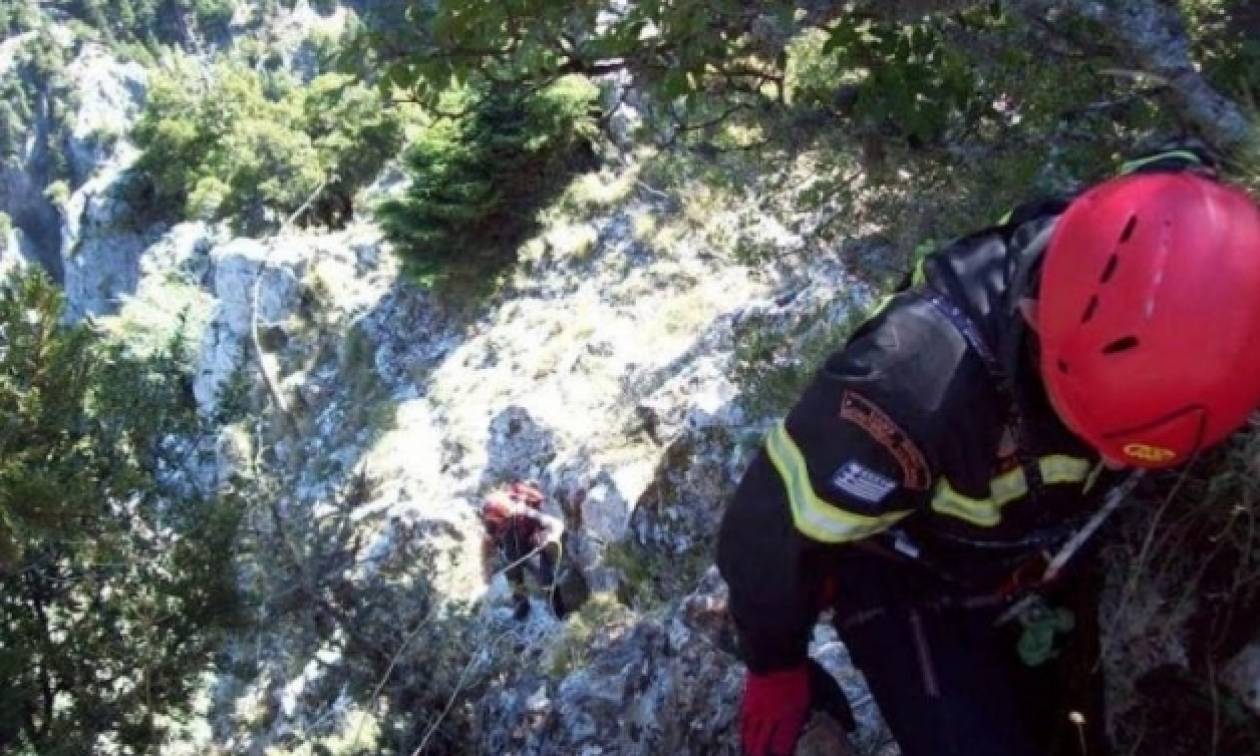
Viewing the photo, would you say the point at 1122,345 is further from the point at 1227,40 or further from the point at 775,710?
the point at 1227,40

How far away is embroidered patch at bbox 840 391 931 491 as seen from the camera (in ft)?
7.10

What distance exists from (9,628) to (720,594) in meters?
3.69

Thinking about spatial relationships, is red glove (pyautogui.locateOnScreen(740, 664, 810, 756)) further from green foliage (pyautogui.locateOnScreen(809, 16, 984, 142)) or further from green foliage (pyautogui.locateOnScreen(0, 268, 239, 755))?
green foliage (pyautogui.locateOnScreen(0, 268, 239, 755))

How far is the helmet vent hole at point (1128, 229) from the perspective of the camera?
1908mm

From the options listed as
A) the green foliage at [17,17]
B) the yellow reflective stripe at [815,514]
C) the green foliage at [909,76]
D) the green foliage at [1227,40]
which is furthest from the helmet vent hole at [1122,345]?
the green foliage at [17,17]

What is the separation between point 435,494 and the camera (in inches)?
433

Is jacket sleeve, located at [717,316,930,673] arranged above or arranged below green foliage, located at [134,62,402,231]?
below

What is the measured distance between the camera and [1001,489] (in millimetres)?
2271

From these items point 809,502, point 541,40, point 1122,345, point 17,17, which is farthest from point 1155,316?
point 17,17

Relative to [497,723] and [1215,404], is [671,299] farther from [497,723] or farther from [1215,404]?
[1215,404]

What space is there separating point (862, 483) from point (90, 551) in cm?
456

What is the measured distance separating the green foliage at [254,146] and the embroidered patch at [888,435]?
15078 mm

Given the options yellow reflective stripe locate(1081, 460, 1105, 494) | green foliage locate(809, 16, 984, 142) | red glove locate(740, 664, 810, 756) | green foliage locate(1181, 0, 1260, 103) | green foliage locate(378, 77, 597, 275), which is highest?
green foliage locate(378, 77, 597, 275)

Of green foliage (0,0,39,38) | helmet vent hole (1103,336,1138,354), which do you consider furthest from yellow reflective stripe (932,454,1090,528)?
green foliage (0,0,39,38)
